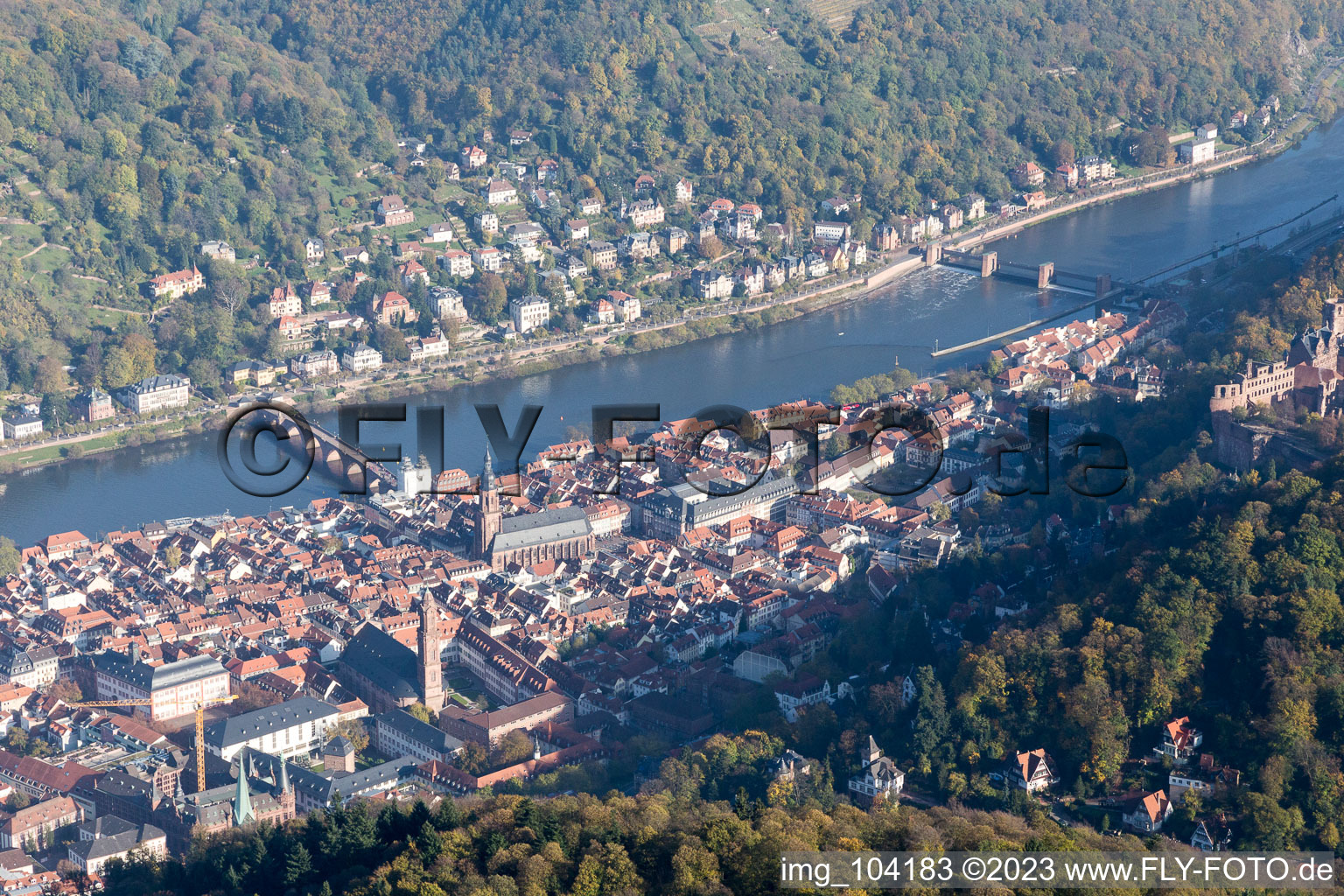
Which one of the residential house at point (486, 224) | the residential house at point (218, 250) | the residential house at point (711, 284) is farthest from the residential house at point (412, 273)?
the residential house at point (711, 284)

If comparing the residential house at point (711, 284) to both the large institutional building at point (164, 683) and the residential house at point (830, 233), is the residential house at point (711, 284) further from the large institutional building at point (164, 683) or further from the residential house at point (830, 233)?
the large institutional building at point (164, 683)

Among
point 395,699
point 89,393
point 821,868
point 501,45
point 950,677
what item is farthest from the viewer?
point 501,45

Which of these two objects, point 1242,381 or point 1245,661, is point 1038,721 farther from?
point 1242,381

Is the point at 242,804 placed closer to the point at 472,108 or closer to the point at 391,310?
the point at 391,310

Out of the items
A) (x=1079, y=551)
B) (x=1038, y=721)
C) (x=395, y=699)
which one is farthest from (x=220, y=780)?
(x=1079, y=551)

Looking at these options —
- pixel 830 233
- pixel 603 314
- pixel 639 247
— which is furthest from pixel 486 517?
pixel 830 233

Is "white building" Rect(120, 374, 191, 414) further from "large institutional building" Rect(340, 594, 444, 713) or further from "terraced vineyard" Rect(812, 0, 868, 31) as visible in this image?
"terraced vineyard" Rect(812, 0, 868, 31)

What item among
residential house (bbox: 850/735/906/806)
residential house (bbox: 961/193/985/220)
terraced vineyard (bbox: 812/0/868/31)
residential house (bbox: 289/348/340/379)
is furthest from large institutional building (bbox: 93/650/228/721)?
terraced vineyard (bbox: 812/0/868/31)
